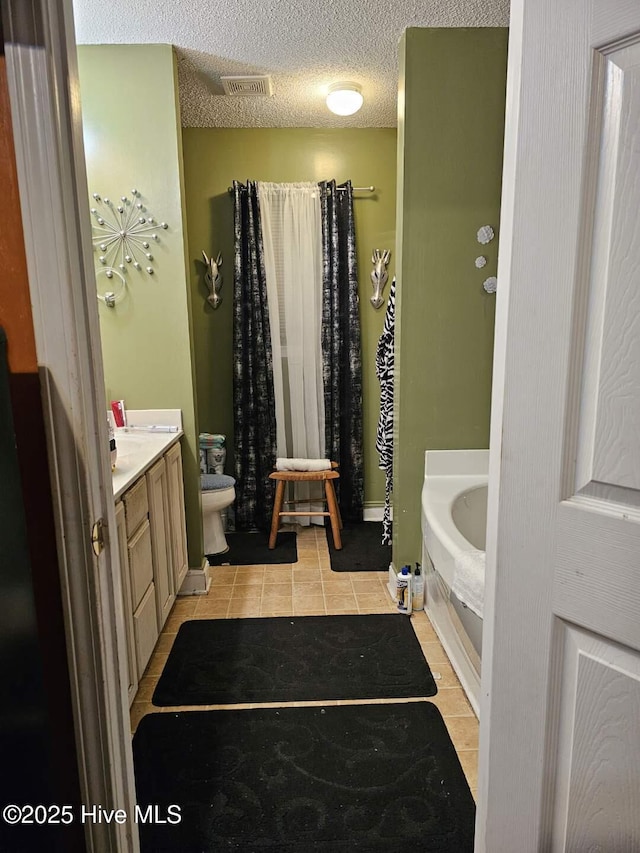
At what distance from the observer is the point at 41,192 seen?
2.84ft

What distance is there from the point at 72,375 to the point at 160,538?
156 cm

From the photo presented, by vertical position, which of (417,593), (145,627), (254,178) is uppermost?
(254,178)

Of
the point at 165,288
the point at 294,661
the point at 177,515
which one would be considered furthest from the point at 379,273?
the point at 294,661

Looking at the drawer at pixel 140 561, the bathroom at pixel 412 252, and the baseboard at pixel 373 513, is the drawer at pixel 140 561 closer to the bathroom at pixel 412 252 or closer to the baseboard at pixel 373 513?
the bathroom at pixel 412 252

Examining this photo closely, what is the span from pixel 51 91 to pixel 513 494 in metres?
1.00

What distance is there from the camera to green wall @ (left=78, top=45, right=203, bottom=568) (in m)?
2.58

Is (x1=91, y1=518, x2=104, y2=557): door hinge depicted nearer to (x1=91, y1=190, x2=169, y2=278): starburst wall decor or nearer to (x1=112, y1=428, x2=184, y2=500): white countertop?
(x1=112, y1=428, x2=184, y2=500): white countertop

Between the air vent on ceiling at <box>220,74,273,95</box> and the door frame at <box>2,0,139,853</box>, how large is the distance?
90.7 inches

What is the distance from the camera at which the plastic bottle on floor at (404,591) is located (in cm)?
268

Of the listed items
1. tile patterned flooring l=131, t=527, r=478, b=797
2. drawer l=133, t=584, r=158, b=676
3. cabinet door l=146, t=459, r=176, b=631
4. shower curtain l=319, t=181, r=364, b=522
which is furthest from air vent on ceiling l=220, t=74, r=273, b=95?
tile patterned flooring l=131, t=527, r=478, b=797

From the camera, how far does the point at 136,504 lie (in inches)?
79.4

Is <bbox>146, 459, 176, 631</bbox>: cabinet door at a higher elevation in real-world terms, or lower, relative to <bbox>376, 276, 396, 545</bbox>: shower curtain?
lower

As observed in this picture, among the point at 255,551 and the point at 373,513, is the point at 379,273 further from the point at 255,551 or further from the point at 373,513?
the point at 255,551

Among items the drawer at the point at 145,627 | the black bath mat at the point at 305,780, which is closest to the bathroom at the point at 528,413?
the black bath mat at the point at 305,780
